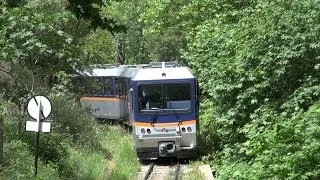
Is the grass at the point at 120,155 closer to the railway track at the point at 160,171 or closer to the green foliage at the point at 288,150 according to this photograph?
the railway track at the point at 160,171

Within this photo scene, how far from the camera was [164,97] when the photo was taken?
1827cm

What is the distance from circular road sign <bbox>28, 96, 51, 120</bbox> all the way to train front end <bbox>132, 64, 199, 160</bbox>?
6124 millimetres

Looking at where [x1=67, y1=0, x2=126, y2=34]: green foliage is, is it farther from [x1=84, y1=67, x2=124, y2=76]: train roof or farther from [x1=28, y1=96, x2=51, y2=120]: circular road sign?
[x1=84, y1=67, x2=124, y2=76]: train roof

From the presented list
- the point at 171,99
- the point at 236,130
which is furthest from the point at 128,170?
the point at 236,130

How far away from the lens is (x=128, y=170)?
17.3 m

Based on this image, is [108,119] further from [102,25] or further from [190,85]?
[102,25]

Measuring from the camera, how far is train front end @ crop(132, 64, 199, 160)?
18078mm

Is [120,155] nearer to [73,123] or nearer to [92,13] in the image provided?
[73,123]

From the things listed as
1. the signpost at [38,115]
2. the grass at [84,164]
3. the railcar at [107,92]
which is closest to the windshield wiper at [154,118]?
the grass at [84,164]

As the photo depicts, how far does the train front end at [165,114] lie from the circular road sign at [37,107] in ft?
20.1

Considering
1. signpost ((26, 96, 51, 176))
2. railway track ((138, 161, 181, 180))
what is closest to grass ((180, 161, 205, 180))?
railway track ((138, 161, 181, 180))

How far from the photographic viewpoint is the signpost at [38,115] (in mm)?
12031

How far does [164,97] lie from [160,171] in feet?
7.32

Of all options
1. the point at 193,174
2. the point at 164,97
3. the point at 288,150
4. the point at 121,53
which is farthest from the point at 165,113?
the point at 121,53
